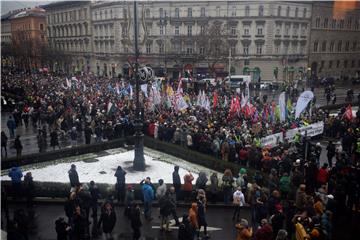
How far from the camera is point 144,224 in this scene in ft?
44.6

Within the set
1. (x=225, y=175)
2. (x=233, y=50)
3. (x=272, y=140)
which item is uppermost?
(x=233, y=50)

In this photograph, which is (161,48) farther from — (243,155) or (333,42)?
(243,155)

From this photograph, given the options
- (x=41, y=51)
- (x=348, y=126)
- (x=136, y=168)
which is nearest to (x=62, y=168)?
(x=136, y=168)

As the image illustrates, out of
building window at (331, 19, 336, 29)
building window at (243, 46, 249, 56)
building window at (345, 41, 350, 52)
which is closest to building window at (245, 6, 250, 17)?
building window at (243, 46, 249, 56)

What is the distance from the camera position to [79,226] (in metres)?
11.3

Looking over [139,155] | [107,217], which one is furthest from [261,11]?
[107,217]

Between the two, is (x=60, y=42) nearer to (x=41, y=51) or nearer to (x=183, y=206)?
(x=41, y=51)

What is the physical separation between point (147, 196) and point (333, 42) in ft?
214

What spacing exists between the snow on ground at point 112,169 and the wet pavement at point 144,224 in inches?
111

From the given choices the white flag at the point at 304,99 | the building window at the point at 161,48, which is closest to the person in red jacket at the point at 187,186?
the white flag at the point at 304,99

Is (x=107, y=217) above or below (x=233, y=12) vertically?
below

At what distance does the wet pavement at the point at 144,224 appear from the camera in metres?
12.7

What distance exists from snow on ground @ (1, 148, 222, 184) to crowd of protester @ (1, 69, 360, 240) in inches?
46.9

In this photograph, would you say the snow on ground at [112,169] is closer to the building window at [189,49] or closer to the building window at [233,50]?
the building window at [233,50]
